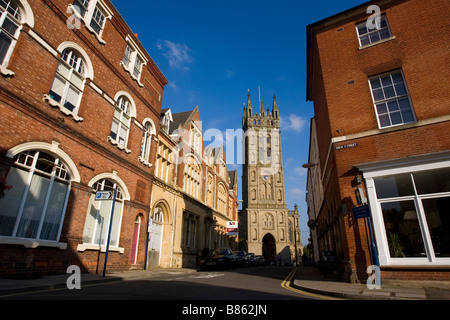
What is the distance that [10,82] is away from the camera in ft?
27.7

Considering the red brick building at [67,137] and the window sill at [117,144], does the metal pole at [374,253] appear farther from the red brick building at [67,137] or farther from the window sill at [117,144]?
the window sill at [117,144]

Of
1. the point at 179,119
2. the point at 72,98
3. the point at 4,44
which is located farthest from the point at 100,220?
the point at 179,119

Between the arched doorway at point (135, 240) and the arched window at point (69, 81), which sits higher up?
the arched window at point (69, 81)

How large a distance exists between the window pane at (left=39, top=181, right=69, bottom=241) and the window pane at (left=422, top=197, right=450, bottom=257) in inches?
522

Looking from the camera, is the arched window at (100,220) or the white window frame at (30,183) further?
the arched window at (100,220)

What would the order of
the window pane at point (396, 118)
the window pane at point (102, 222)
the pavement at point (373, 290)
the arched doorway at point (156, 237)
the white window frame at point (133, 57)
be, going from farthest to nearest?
the arched doorway at point (156, 237)
the white window frame at point (133, 57)
the window pane at point (102, 222)
the window pane at point (396, 118)
the pavement at point (373, 290)

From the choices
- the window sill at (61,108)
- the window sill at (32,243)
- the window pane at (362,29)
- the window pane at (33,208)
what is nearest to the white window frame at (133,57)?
the window sill at (61,108)

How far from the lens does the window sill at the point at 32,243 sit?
7.96 m

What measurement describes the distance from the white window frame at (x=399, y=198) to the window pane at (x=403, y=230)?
12cm

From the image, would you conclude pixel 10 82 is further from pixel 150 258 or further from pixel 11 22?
pixel 150 258

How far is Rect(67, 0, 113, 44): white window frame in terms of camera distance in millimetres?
11637

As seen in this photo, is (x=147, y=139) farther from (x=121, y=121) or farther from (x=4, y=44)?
(x=4, y=44)

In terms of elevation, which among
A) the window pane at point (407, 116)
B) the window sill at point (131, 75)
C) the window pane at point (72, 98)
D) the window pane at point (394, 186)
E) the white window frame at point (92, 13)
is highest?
the white window frame at point (92, 13)

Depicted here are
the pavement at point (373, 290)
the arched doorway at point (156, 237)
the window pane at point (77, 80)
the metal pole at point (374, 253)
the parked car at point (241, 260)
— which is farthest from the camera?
the parked car at point (241, 260)
